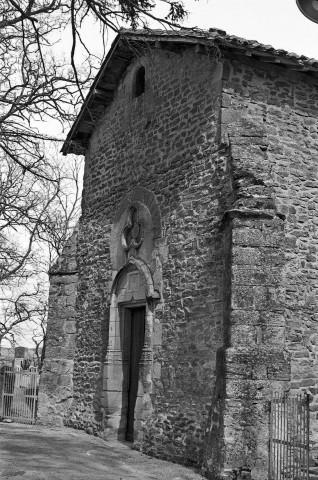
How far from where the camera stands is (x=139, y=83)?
43.3 feet

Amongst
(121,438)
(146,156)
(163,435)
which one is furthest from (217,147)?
(121,438)

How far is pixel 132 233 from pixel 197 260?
7.76ft

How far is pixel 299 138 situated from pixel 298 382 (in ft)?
13.2

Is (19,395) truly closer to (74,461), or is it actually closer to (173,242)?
(74,461)

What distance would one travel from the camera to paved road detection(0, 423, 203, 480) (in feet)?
27.4

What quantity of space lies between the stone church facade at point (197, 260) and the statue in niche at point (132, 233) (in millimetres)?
40

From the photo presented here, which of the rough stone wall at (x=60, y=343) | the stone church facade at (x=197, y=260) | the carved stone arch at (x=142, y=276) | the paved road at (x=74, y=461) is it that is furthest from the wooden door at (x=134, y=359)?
the rough stone wall at (x=60, y=343)

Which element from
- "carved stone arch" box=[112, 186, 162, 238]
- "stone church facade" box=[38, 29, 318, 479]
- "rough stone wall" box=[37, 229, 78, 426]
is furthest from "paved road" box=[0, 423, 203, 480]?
"carved stone arch" box=[112, 186, 162, 238]

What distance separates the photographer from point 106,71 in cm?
1366

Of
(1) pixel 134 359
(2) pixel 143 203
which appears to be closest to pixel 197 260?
(2) pixel 143 203

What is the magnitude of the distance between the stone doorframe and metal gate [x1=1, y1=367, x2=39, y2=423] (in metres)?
3.10

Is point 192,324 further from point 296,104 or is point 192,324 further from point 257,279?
point 296,104

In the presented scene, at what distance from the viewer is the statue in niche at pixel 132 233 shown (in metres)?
11.9

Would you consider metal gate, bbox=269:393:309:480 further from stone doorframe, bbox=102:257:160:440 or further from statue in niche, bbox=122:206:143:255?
statue in niche, bbox=122:206:143:255
